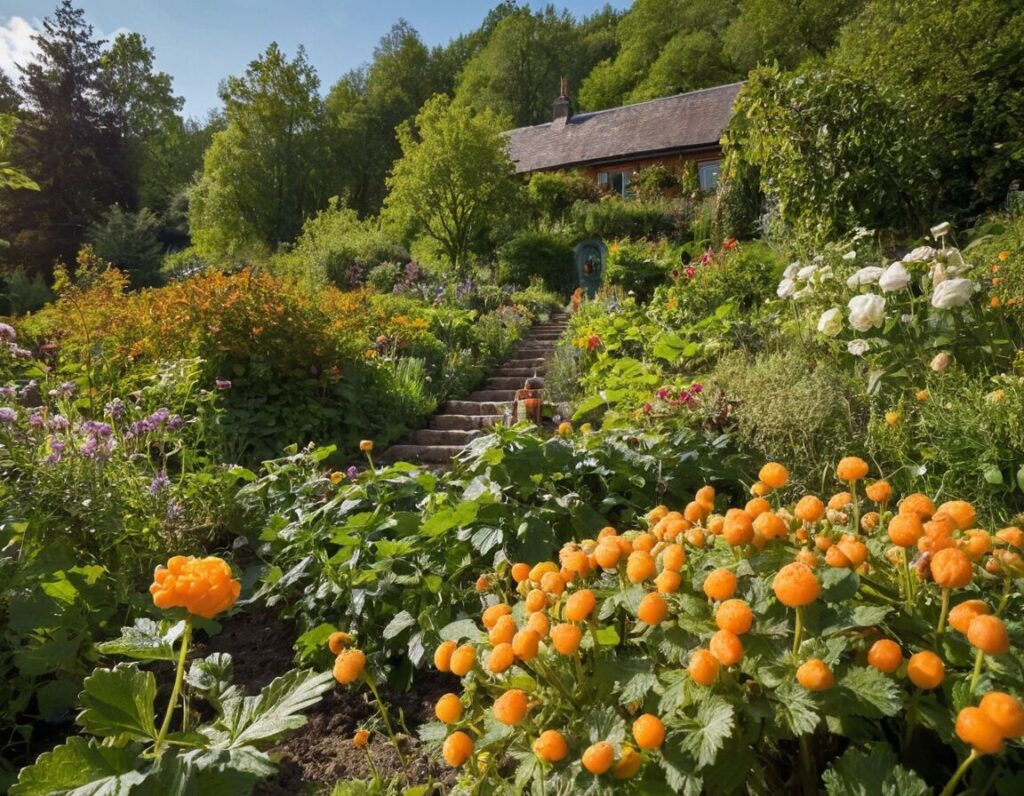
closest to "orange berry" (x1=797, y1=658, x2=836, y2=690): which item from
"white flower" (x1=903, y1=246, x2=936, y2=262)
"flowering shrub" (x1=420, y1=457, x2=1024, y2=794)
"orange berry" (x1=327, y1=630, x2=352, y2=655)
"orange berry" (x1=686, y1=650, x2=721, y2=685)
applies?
"flowering shrub" (x1=420, y1=457, x2=1024, y2=794)

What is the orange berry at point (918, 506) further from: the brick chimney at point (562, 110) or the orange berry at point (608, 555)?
the brick chimney at point (562, 110)

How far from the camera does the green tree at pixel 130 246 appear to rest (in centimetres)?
1828

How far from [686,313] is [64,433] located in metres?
5.41

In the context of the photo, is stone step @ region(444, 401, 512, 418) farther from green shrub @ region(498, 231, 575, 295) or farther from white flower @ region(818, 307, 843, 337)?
green shrub @ region(498, 231, 575, 295)

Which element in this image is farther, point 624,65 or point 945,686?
point 624,65

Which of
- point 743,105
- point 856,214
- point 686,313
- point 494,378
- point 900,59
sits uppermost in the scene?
point 900,59

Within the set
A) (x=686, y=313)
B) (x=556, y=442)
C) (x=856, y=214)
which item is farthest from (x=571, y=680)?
(x=856, y=214)

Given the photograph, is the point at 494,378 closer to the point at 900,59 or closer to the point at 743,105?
the point at 743,105

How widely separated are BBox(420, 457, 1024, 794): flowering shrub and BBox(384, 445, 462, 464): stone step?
4.47 m

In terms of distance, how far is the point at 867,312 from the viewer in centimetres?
313

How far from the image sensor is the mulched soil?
1630 millimetres

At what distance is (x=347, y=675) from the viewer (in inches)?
48.4

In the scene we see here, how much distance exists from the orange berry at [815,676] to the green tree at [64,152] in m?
24.8

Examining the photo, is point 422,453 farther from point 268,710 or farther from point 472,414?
point 268,710
